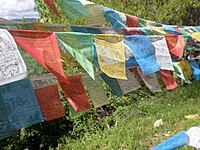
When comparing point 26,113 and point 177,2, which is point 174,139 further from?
point 177,2

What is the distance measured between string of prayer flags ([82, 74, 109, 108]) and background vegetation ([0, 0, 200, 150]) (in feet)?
4.73

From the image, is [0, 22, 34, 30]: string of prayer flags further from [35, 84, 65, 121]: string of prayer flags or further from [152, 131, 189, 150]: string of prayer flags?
[152, 131, 189, 150]: string of prayer flags

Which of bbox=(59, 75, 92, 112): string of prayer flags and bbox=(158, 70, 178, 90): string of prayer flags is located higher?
bbox=(59, 75, 92, 112): string of prayer flags

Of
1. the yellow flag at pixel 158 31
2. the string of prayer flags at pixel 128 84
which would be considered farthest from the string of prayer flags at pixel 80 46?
the yellow flag at pixel 158 31

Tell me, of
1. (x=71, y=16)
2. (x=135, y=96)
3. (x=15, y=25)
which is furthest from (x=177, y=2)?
(x=15, y=25)

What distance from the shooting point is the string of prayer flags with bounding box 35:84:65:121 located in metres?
1.86

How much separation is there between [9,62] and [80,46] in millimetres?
633

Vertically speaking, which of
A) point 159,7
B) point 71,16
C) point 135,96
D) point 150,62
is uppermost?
point 71,16

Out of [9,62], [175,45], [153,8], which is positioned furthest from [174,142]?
[153,8]

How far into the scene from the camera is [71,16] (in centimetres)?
252

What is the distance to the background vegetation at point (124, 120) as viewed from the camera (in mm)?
4871

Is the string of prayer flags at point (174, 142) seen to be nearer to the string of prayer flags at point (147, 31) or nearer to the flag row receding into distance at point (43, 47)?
the flag row receding into distance at point (43, 47)

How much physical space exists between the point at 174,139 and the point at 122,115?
14.0 feet

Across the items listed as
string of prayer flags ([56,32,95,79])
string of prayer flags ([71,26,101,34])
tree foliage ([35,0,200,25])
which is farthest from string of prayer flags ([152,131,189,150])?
tree foliage ([35,0,200,25])
